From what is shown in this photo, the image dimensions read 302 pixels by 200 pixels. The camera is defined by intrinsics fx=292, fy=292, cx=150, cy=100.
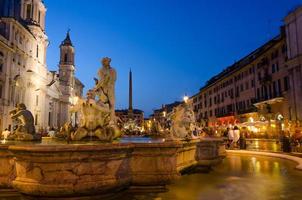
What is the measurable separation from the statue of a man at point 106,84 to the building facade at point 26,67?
36827mm

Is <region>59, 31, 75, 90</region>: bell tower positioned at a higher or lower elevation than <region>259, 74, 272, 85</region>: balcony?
higher

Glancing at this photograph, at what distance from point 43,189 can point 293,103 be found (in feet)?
117

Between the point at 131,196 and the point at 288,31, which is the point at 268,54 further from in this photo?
the point at 131,196

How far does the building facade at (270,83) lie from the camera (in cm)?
3553

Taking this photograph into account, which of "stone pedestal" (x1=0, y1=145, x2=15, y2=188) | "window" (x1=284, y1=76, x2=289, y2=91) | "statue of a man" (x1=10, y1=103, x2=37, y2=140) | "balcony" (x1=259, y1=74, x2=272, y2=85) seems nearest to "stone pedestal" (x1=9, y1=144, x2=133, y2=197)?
"stone pedestal" (x1=0, y1=145, x2=15, y2=188)

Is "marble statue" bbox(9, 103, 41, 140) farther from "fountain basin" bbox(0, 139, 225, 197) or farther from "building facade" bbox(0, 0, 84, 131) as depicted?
"building facade" bbox(0, 0, 84, 131)

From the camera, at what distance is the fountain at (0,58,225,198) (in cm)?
594

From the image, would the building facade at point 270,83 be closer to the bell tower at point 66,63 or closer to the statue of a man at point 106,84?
the statue of a man at point 106,84

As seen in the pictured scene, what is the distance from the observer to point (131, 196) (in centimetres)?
680

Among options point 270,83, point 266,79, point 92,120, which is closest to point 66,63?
point 266,79

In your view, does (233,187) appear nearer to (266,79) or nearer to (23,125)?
(23,125)

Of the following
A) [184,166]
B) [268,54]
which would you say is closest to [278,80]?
[268,54]

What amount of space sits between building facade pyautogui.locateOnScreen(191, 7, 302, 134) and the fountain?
102 ft

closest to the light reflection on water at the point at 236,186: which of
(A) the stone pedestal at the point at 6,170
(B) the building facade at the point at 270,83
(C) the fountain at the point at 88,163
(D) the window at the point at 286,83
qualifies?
(C) the fountain at the point at 88,163
